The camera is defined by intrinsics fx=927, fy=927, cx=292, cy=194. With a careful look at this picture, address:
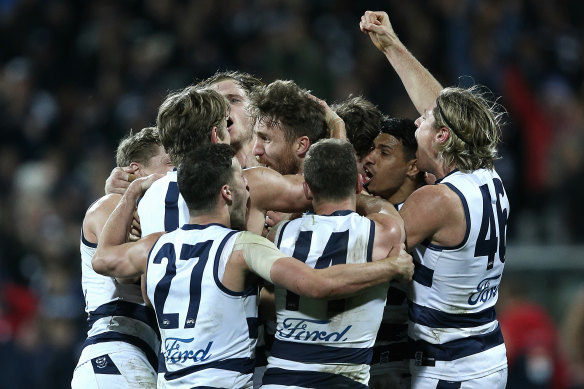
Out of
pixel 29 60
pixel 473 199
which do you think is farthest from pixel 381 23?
pixel 29 60

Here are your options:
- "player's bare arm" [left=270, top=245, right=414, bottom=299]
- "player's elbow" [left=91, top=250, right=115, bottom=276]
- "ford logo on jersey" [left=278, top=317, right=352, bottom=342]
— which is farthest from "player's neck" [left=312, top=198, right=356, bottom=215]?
"player's elbow" [left=91, top=250, right=115, bottom=276]

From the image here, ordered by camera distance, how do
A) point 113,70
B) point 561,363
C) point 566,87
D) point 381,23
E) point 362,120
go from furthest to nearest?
point 113,70, point 566,87, point 561,363, point 381,23, point 362,120

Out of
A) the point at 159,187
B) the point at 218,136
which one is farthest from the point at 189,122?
the point at 159,187

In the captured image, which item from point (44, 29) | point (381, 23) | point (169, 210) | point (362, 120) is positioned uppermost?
point (44, 29)

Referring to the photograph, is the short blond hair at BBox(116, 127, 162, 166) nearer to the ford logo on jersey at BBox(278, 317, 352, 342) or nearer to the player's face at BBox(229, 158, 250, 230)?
the player's face at BBox(229, 158, 250, 230)

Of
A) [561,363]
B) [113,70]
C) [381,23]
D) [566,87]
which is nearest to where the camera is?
[381,23]

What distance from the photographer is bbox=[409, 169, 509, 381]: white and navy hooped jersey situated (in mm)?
5055

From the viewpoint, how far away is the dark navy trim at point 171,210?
16.2ft

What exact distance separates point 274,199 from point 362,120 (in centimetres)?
105

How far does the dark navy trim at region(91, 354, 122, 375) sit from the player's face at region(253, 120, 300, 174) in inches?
56.8

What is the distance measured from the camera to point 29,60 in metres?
13.5

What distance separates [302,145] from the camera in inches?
205

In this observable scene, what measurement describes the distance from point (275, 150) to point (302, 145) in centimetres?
15

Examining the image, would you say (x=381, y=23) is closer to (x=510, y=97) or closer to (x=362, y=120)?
(x=362, y=120)
